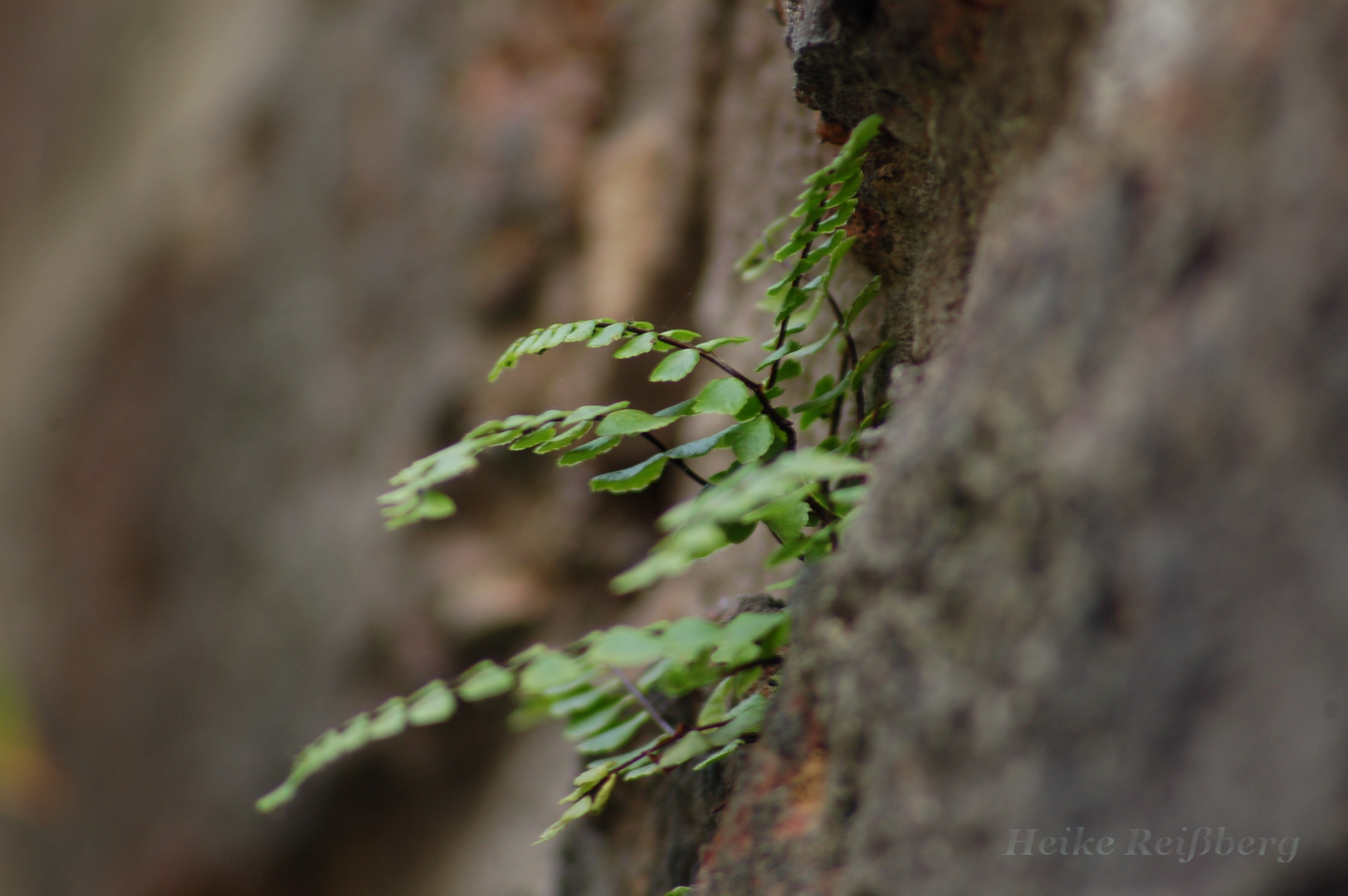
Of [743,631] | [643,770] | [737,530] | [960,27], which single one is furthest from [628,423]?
[960,27]

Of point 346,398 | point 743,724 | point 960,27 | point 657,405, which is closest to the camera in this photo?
point 960,27

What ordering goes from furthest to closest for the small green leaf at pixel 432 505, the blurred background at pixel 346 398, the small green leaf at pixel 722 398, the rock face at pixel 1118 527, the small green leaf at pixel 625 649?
the blurred background at pixel 346 398
the small green leaf at pixel 722 398
the small green leaf at pixel 432 505
the small green leaf at pixel 625 649
the rock face at pixel 1118 527

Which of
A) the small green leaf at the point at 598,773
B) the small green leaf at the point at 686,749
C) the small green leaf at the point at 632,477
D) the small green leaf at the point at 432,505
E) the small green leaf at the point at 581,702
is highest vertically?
the small green leaf at the point at 632,477

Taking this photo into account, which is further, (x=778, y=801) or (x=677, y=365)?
(x=677, y=365)

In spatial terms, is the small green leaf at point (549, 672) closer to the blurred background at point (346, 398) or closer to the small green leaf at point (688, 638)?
the small green leaf at point (688, 638)

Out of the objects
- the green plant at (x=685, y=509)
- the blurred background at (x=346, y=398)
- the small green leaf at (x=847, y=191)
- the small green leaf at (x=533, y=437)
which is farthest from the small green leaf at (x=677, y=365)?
the blurred background at (x=346, y=398)

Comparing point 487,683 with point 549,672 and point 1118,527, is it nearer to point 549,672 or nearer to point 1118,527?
point 549,672

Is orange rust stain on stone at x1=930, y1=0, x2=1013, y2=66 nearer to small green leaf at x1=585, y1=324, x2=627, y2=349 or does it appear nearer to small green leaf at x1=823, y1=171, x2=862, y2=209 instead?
small green leaf at x1=823, y1=171, x2=862, y2=209
